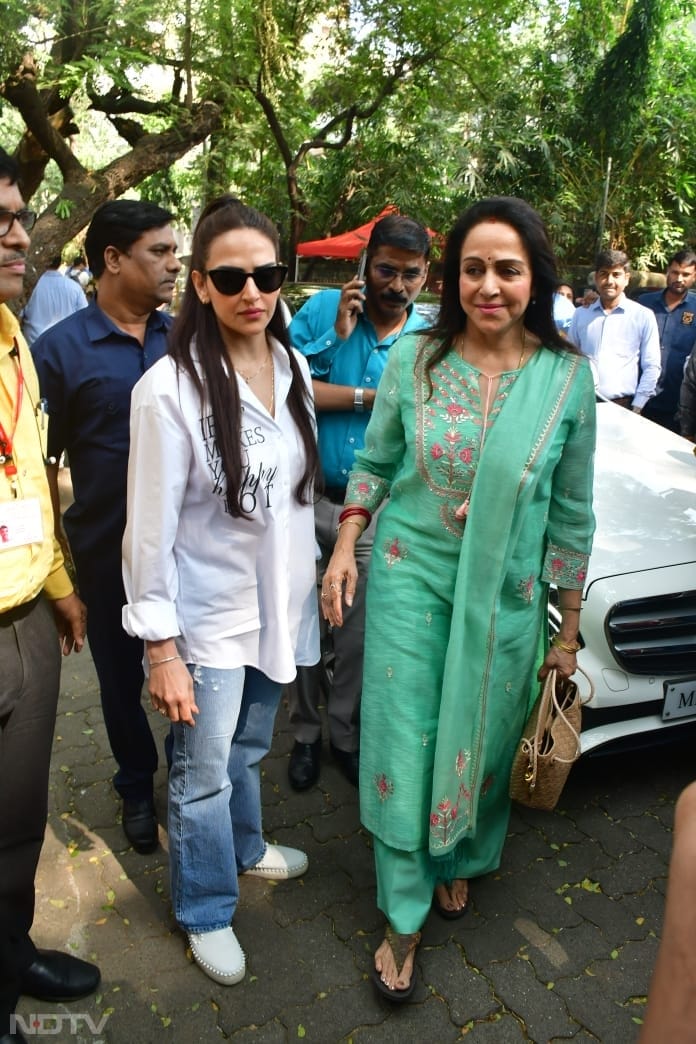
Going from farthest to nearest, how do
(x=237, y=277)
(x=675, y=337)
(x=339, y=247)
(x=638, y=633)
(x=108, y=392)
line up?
(x=339, y=247), (x=675, y=337), (x=638, y=633), (x=108, y=392), (x=237, y=277)

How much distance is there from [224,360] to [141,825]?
160 centimetres

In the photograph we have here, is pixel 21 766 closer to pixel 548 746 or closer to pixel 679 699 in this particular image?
pixel 548 746

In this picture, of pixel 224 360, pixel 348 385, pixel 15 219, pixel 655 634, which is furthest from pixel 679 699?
pixel 15 219

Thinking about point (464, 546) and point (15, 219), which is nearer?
point (15, 219)

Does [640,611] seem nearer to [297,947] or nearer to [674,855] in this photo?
[297,947]

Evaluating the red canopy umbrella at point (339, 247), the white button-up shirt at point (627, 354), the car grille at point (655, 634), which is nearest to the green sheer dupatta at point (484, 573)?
the car grille at point (655, 634)

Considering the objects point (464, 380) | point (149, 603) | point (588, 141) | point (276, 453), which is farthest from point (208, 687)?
point (588, 141)

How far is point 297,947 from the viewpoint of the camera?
2.39 m

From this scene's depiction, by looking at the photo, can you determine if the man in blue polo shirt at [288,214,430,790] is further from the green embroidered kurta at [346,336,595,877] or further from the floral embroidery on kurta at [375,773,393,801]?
the floral embroidery on kurta at [375,773,393,801]

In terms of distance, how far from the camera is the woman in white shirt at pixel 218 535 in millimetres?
1969

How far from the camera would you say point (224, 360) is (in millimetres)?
2049

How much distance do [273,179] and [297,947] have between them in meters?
13.2

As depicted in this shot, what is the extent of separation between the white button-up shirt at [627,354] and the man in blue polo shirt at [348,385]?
312 cm

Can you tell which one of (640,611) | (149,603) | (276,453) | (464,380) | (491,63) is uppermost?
(491,63)
